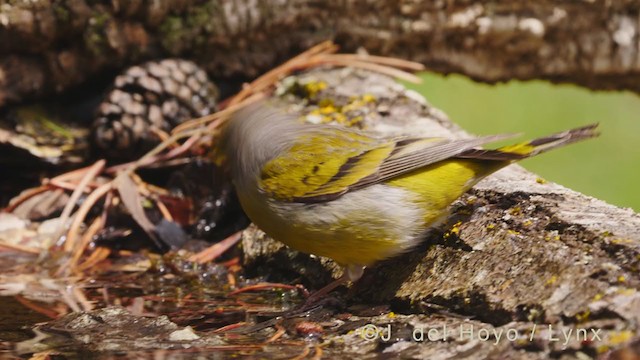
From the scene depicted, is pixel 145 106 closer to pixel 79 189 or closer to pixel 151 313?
pixel 79 189

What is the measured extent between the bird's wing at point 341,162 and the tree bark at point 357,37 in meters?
1.75

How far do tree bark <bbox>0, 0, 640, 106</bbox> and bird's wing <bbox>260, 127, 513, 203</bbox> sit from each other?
1.75 meters

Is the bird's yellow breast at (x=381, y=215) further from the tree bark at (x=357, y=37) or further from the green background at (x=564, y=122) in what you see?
the green background at (x=564, y=122)

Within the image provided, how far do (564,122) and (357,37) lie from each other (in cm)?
423

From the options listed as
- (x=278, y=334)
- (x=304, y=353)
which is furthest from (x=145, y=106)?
(x=304, y=353)

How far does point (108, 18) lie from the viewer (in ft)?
15.0

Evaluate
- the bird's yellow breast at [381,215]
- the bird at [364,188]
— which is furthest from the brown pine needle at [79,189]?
the bird's yellow breast at [381,215]

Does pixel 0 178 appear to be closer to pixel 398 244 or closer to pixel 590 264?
pixel 398 244

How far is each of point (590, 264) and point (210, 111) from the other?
2.91m

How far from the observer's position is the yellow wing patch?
3158 millimetres

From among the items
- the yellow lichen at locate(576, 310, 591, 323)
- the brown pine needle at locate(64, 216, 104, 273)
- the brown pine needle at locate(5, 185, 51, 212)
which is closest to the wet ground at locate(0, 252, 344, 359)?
the brown pine needle at locate(64, 216, 104, 273)

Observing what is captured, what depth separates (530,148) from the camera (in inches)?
115

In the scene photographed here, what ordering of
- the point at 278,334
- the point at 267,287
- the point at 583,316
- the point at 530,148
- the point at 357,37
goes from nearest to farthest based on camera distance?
the point at 583,316 < the point at 278,334 < the point at 530,148 < the point at 267,287 < the point at 357,37

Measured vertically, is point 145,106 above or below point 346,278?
above
